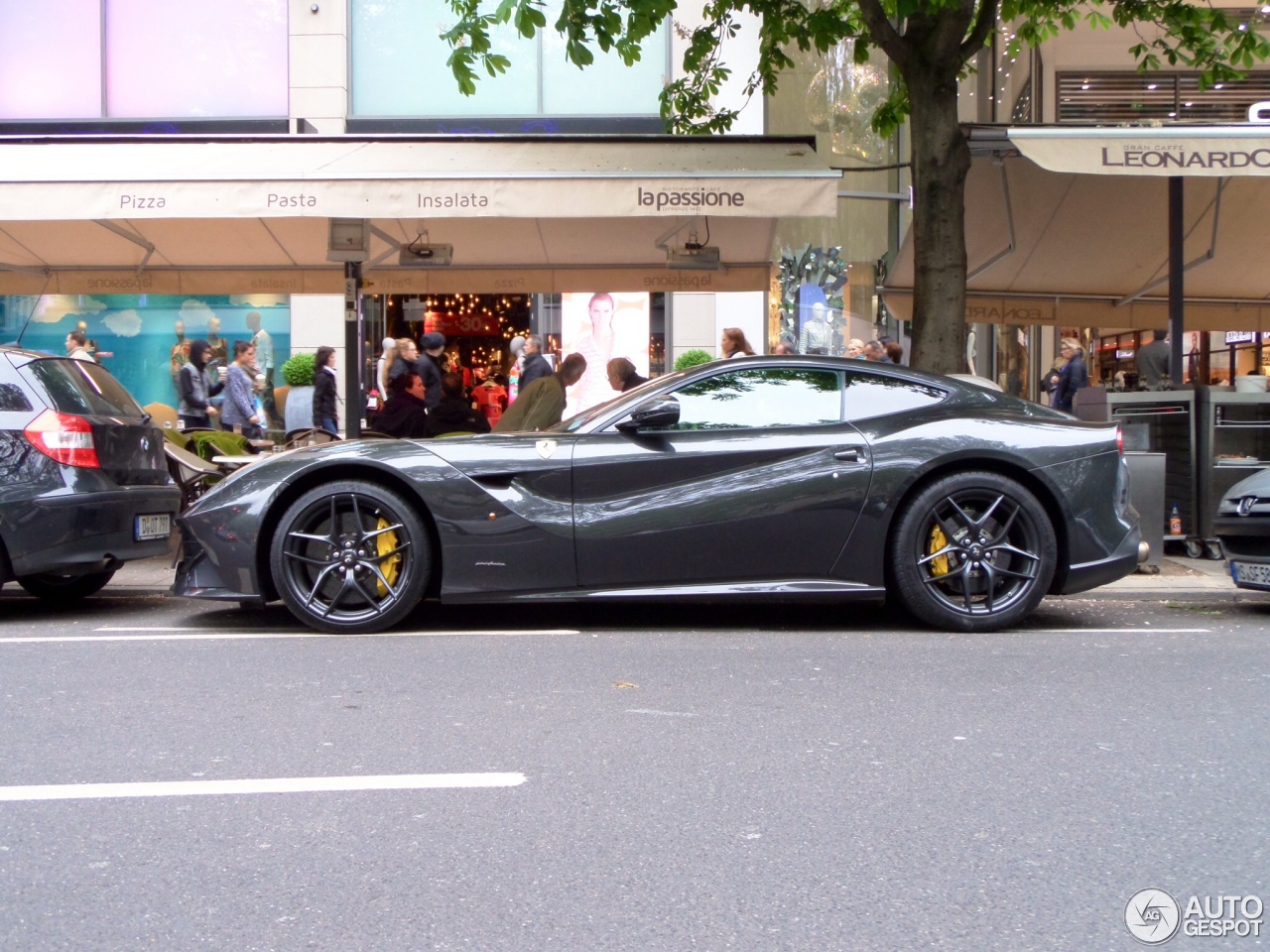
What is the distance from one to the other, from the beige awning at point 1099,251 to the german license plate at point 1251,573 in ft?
13.9

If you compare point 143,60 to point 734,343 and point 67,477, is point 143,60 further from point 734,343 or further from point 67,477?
point 67,477

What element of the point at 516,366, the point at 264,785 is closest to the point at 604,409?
the point at 264,785

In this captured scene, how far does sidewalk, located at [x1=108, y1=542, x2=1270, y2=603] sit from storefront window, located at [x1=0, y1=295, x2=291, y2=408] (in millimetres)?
8506

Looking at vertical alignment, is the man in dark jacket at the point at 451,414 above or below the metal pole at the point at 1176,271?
below

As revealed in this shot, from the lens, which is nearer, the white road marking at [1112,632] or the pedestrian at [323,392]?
the white road marking at [1112,632]

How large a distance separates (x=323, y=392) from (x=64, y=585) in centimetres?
468

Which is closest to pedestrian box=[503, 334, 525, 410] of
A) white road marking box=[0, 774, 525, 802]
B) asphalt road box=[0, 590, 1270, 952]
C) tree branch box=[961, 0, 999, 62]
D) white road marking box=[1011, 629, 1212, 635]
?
tree branch box=[961, 0, 999, 62]

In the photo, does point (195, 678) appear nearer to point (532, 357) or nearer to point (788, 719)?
point (788, 719)

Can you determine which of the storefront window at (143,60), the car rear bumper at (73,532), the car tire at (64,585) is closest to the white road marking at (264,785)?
the car rear bumper at (73,532)

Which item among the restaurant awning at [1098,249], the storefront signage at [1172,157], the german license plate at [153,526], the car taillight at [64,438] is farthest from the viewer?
the restaurant awning at [1098,249]

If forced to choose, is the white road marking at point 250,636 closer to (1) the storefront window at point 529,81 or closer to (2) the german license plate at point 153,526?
(2) the german license plate at point 153,526

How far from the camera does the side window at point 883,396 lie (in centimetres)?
639

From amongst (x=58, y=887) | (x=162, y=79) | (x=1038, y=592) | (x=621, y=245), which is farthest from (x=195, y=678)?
(x=162, y=79)

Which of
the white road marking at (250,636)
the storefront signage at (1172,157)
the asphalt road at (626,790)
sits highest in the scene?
the storefront signage at (1172,157)
